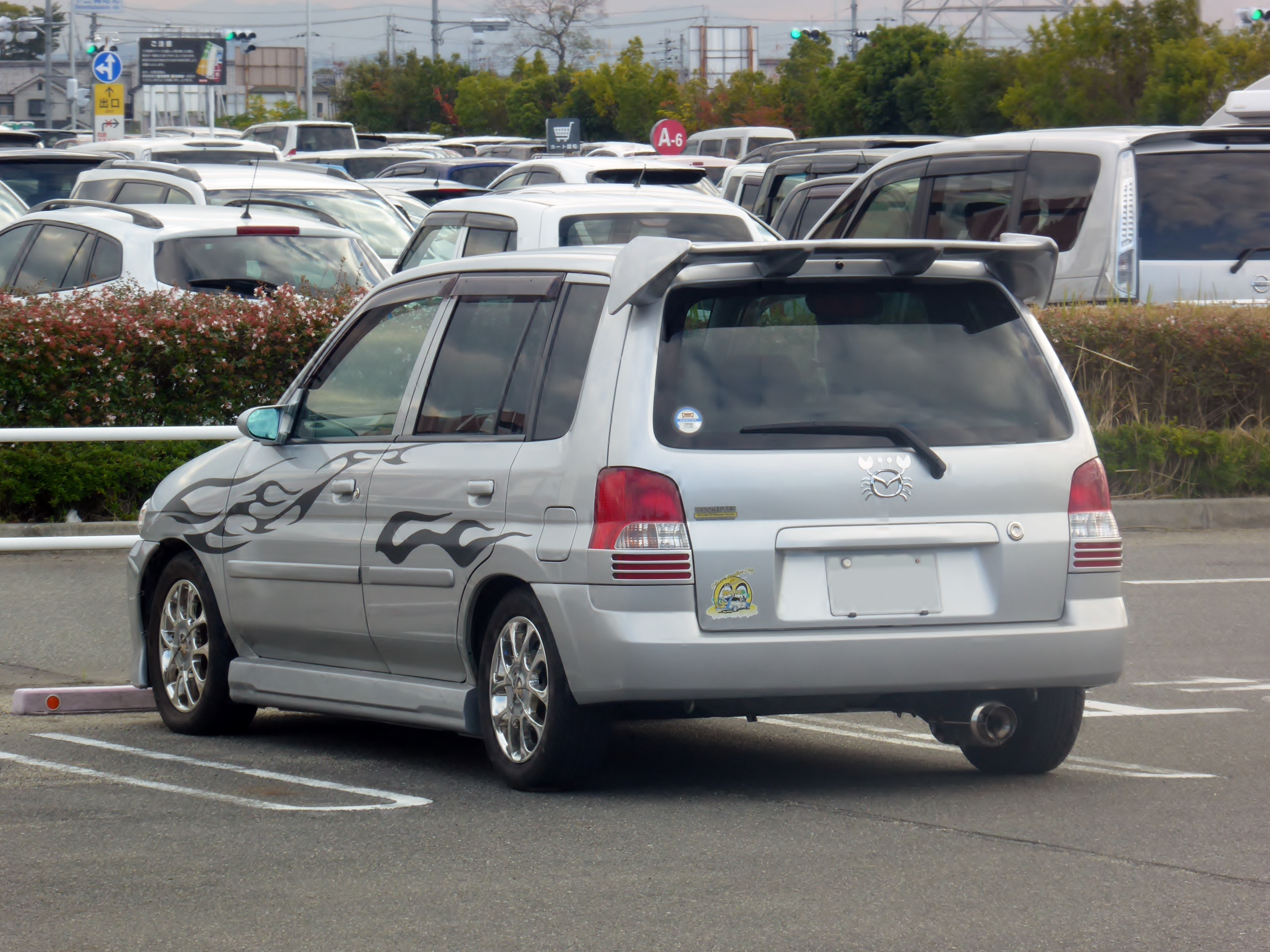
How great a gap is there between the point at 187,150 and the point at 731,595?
92.7 feet

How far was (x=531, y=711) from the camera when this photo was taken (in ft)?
21.5

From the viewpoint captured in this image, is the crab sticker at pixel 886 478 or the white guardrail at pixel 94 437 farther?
the white guardrail at pixel 94 437

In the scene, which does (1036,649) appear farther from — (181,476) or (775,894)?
(181,476)

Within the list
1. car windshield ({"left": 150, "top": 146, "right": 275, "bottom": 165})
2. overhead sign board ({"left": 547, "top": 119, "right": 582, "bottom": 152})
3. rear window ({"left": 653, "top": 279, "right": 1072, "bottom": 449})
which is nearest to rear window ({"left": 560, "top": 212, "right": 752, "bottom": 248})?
rear window ({"left": 653, "top": 279, "right": 1072, "bottom": 449})

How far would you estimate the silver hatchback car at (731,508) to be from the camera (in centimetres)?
623

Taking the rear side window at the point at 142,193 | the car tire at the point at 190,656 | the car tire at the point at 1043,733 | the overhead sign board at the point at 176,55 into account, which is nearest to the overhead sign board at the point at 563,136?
the overhead sign board at the point at 176,55

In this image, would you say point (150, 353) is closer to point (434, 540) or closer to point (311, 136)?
point (434, 540)

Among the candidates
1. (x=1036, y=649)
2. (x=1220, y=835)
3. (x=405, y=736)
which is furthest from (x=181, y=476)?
(x=1220, y=835)

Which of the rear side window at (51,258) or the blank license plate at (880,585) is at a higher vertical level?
the rear side window at (51,258)

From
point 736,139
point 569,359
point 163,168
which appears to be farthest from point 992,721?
point 736,139

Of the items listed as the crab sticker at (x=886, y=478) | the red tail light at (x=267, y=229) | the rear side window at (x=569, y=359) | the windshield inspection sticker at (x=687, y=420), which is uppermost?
the red tail light at (x=267, y=229)

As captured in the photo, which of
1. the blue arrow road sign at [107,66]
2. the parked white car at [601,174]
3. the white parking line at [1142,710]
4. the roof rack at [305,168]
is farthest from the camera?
the blue arrow road sign at [107,66]

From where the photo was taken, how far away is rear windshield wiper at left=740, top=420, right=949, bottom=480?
20.9 feet

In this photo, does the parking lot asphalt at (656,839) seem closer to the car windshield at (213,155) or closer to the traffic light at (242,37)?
the car windshield at (213,155)
